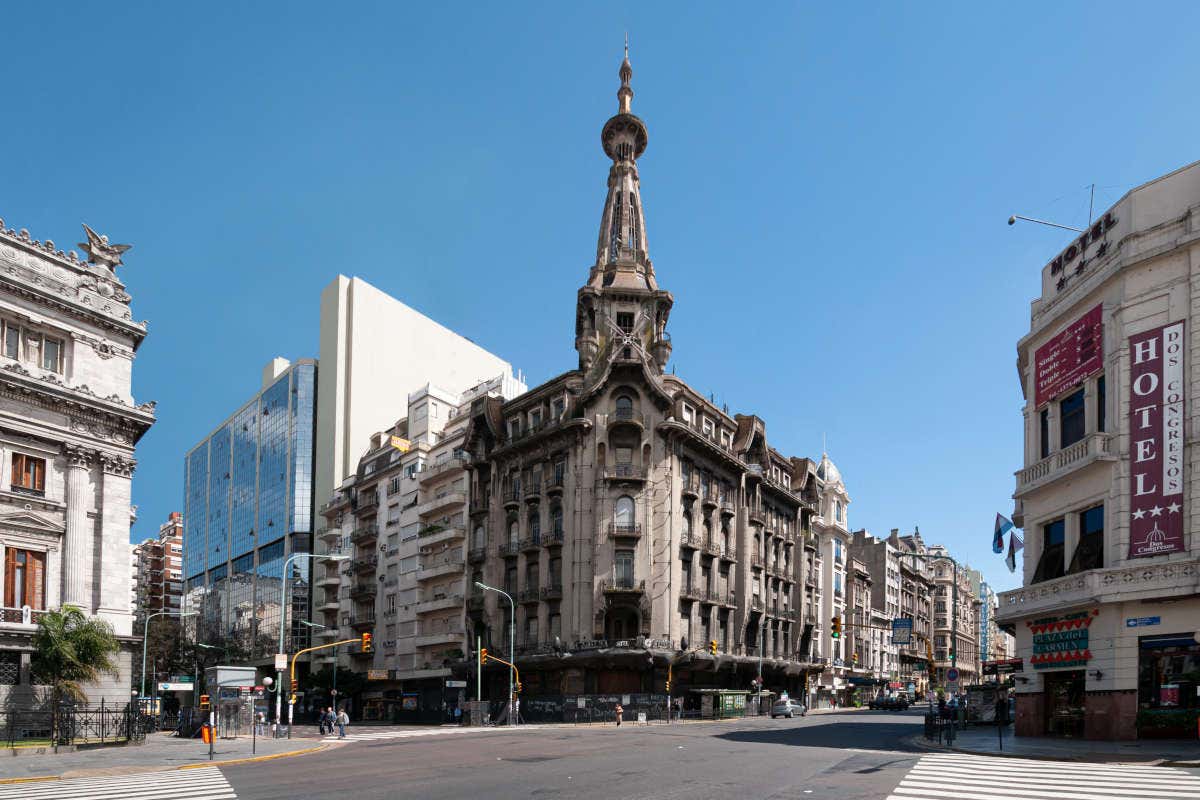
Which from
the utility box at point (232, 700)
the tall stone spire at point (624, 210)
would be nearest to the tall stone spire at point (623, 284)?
the tall stone spire at point (624, 210)

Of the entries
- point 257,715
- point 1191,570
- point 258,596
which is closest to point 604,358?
point 257,715

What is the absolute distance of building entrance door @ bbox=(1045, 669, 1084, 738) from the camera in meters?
37.0

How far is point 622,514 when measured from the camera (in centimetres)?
7138

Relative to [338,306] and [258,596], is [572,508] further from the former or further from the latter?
[258,596]

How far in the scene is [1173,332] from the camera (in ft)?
112

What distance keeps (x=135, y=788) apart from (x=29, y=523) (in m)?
20.3

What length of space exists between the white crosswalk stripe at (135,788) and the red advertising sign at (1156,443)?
29273 mm

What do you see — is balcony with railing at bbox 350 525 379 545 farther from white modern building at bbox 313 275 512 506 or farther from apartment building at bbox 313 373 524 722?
white modern building at bbox 313 275 512 506

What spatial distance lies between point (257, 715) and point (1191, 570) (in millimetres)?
42301

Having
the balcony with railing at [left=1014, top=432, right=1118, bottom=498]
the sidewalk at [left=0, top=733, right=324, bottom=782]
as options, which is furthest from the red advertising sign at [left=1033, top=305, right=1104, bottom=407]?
the sidewalk at [left=0, top=733, right=324, bottom=782]

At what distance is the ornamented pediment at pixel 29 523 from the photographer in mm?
39031

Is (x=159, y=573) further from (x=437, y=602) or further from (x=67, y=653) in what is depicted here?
(x=67, y=653)

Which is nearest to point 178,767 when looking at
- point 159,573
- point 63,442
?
point 63,442

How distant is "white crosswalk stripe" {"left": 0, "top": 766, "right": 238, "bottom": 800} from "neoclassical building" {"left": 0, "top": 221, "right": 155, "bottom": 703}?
1416cm
